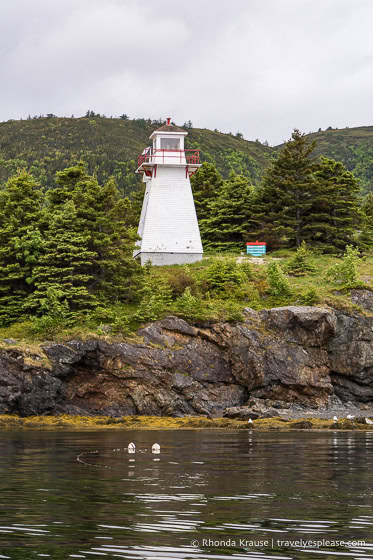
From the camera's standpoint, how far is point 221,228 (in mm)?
75188

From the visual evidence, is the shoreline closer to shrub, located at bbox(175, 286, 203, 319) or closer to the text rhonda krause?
shrub, located at bbox(175, 286, 203, 319)

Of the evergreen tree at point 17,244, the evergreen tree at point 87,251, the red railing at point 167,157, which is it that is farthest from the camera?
the red railing at point 167,157

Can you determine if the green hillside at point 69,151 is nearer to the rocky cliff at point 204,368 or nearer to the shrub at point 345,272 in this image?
the shrub at point 345,272

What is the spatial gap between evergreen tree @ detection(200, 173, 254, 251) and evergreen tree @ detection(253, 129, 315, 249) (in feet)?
4.25

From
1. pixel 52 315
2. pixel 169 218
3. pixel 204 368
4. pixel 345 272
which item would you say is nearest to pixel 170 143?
pixel 169 218

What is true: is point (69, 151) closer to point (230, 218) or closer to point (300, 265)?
point (230, 218)

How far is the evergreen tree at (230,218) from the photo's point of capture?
73.9 metres

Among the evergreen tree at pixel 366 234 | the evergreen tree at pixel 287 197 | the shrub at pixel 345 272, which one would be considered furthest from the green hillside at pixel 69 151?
the shrub at pixel 345 272

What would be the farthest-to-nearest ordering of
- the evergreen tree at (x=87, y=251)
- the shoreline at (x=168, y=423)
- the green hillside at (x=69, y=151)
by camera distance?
the green hillside at (x=69, y=151), the evergreen tree at (x=87, y=251), the shoreline at (x=168, y=423)

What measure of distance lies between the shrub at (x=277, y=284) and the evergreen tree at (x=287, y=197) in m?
13.5

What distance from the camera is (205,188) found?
3174 inches

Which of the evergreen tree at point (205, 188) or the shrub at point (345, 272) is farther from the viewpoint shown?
the evergreen tree at point (205, 188)

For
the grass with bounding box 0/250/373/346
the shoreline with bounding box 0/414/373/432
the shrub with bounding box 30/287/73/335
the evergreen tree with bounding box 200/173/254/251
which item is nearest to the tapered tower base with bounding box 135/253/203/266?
the grass with bounding box 0/250/373/346

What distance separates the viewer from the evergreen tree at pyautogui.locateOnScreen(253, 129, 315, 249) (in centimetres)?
7238
